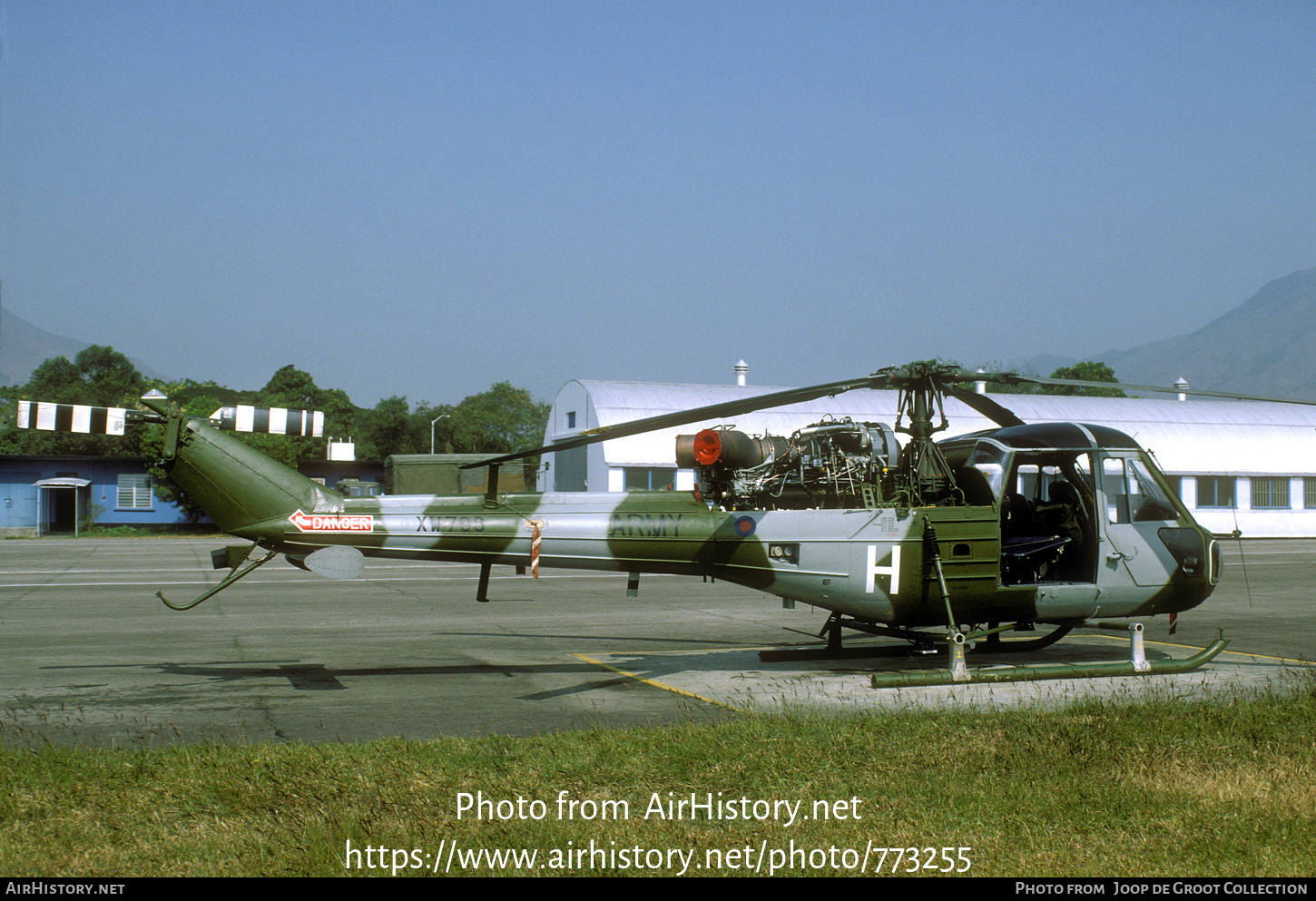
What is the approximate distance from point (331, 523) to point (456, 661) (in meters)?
2.52

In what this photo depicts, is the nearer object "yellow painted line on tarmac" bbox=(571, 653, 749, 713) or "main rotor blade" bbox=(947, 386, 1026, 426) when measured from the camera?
"yellow painted line on tarmac" bbox=(571, 653, 749, 713)

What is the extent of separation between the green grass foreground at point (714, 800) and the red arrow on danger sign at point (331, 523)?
3.53 m

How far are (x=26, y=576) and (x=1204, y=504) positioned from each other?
46.7m

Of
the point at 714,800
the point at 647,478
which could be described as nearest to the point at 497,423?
the point at 647,478

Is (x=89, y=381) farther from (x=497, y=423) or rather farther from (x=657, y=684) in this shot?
(x=657, y=684)

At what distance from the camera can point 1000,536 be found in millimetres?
10633

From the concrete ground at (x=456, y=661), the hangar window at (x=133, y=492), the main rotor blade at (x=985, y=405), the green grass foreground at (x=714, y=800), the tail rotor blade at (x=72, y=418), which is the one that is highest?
the main rotor blade at (x=985, y=405)

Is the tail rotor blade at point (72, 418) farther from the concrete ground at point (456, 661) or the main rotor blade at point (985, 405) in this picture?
the main rotor blade at point (985, 405)

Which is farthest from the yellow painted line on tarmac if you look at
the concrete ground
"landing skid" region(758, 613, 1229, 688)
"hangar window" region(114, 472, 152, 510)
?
"hangar window" region(114, 472, 152, 510)

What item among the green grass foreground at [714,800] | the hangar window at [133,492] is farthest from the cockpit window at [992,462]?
the hangar window at [133,492]

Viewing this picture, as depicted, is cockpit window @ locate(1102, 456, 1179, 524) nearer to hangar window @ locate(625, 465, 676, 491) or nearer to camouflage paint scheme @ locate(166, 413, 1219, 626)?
camouflage paint scheme @ locate(166, 413, 1219, 626)

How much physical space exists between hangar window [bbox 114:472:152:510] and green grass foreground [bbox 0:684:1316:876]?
51.8 m

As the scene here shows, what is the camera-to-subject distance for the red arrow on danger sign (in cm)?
1048

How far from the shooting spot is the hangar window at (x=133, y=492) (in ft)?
175
